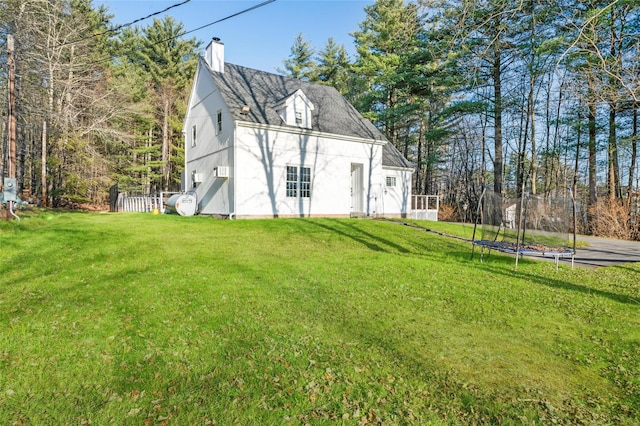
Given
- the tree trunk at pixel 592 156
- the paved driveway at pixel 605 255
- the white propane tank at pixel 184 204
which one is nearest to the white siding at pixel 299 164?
the white propane tank at pixel 184 204

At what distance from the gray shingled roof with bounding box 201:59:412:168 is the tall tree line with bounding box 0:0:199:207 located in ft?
10.4

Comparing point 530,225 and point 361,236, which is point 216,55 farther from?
point 530,225

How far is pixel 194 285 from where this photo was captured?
5480 mm

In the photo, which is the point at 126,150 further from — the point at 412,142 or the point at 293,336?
the point at 293,336

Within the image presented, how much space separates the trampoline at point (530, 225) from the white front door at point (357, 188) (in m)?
8.66

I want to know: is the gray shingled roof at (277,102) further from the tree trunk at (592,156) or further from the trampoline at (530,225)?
the tree trunk at (592,156)

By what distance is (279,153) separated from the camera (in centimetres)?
1502

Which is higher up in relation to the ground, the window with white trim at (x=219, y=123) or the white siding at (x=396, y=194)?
the window with white trim at (x=219, y=123)

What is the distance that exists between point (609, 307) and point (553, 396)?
3240 millimetres

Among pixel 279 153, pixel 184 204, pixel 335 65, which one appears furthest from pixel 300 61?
pixel 184 204

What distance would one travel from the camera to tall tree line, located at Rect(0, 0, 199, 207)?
736 inches

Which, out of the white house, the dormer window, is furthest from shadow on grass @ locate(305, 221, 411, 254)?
the dormer window

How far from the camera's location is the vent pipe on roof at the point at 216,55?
16672mm

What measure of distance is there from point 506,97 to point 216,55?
60.8 ft
